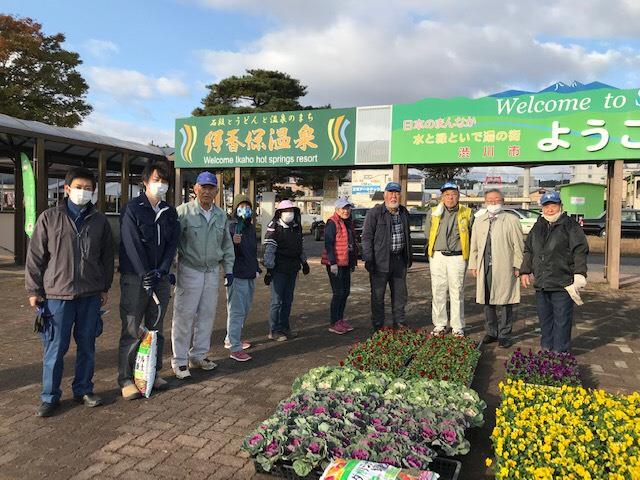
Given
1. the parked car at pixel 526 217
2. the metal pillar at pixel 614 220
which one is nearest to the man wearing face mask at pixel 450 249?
the metal pillar at pixel 614 220

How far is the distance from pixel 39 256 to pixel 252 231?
2.34 m

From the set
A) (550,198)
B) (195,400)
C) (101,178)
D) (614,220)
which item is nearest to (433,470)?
(195,400)

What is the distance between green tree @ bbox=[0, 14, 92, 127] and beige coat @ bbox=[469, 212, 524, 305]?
2088 cm

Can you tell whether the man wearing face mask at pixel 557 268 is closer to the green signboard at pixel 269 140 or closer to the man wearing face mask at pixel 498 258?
the man wearing face mask at pixel 498 258

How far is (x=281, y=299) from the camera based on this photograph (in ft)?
20.3

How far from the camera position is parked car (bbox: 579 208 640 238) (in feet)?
72.6

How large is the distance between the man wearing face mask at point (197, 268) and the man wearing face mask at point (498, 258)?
10.7 feet

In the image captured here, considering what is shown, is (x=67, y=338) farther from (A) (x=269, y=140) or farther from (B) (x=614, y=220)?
(B) (x=614, y=220)

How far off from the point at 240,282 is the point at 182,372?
1.17 m

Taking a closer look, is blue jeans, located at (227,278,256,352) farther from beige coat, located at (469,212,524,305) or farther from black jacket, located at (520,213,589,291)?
black jacket, located at (520,213,589,291)

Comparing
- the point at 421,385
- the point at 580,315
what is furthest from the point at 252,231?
the point at 580,315

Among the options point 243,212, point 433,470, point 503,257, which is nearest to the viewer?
point 433,470

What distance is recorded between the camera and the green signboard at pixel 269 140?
12219 millimetres

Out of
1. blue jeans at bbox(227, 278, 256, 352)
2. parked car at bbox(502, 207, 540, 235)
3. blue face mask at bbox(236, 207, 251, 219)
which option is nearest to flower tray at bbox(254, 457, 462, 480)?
blue jeans at bbox(227, 278, 256, 352)
